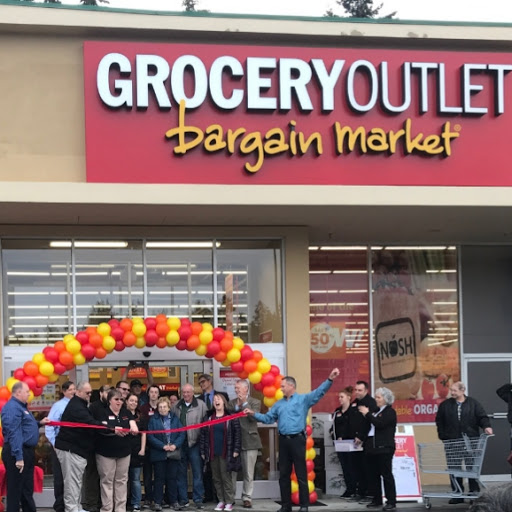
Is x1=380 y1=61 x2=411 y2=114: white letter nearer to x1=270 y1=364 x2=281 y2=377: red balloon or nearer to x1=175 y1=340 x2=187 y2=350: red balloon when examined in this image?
x1=270 y1=364 x2=281 y2=377: red balloon

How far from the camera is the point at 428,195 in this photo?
44.9ft

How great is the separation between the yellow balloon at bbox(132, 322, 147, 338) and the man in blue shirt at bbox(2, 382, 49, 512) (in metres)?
1.94

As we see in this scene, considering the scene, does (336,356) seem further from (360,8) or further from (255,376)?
(360,8)

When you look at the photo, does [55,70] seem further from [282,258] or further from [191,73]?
[282,258]

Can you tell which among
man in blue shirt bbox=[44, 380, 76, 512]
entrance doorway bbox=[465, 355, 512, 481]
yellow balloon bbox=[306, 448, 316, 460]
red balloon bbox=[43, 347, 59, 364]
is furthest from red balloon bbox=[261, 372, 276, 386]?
entrance doorway bbox=[465, 355, 512, 481]

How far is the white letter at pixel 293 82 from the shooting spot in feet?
45.5

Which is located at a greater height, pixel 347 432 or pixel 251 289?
pixel 251 289

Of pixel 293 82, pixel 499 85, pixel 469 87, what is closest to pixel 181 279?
pixel 293 82

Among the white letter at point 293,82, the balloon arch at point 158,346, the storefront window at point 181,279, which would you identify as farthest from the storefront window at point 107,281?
the white letter at point 293,82

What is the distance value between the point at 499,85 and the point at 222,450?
6932 millimetres

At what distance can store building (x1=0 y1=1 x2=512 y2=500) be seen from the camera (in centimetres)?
1345

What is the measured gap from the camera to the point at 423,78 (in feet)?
46.6

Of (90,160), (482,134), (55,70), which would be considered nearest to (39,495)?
(90,160)

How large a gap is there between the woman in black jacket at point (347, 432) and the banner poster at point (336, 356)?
5.99 feet
